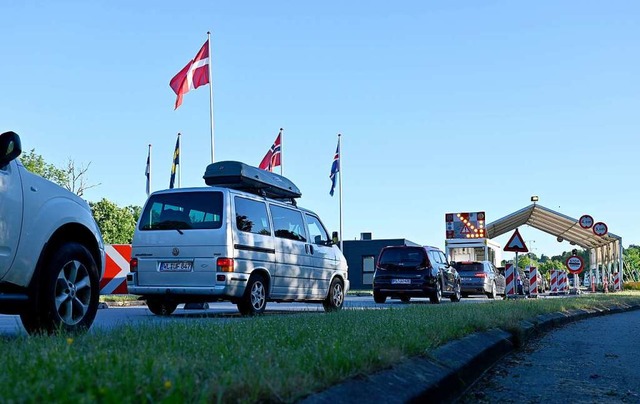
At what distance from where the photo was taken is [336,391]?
352 cm

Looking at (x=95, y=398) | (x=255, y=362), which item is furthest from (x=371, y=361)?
(x=95, y=398)

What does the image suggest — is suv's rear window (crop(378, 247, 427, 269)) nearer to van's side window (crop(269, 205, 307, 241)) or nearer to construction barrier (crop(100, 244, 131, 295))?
van's side window (crop(269, 205, 307, 241))

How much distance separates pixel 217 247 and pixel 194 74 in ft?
48.6

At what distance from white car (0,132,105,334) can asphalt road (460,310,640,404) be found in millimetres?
3530

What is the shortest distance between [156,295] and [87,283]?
14.5 ft

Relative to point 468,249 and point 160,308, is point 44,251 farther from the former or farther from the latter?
point 468,249

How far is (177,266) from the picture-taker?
36.0ft

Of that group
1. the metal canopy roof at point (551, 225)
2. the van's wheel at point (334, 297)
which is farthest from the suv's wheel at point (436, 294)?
the metal canopy roof at point (551, 225)

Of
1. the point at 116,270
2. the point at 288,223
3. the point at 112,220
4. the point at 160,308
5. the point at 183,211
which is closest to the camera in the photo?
the point at 183,211

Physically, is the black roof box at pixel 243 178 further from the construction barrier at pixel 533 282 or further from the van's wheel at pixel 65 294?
the construction barrier at pixel 533 282

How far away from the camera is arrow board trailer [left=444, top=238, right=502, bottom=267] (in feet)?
116

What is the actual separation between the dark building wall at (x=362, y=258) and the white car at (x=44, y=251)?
4992 centimetres

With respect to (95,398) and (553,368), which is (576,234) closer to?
(553,368)

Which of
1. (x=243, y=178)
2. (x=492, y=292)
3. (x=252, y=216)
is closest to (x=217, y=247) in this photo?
(x=252, y=216)
